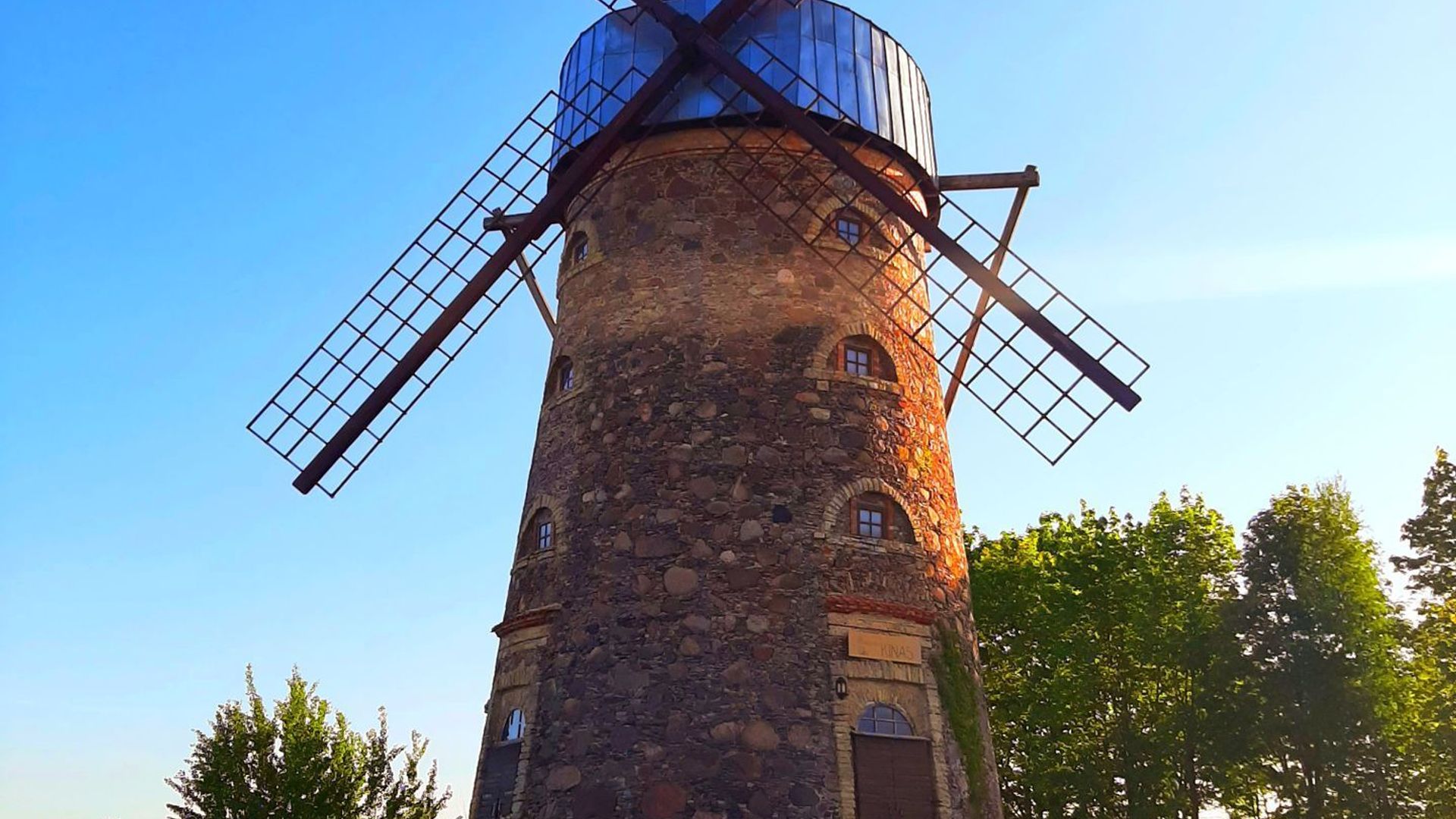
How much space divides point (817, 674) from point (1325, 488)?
16936mm

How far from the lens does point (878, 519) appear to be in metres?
16.6

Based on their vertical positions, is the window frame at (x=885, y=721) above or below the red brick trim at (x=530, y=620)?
below

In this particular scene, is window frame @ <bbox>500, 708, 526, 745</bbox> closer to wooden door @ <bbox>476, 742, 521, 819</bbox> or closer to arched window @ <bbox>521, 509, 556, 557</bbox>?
wooden door @ <bbox>476, 742, 521, 819</bbox>

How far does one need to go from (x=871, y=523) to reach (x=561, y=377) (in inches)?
205

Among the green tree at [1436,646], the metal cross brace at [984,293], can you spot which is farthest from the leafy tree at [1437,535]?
the metal cross brace at [984,293]

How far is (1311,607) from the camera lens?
24641 mm

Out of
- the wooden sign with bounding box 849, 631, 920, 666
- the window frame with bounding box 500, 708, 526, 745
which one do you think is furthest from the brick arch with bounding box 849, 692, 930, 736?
the window frame with bounding box 500, 708, 526, 745

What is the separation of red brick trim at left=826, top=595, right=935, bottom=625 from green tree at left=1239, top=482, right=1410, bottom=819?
1183 cm

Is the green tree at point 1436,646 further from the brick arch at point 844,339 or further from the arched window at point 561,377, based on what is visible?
the arched window at point 561,377

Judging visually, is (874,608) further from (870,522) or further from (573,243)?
(573,243)

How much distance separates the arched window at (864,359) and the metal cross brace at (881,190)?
1.63m

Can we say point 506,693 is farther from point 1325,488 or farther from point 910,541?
point 1325,488

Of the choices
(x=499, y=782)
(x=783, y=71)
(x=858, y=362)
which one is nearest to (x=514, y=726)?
(x=499, y=782)

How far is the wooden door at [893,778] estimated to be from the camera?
14.8 m
